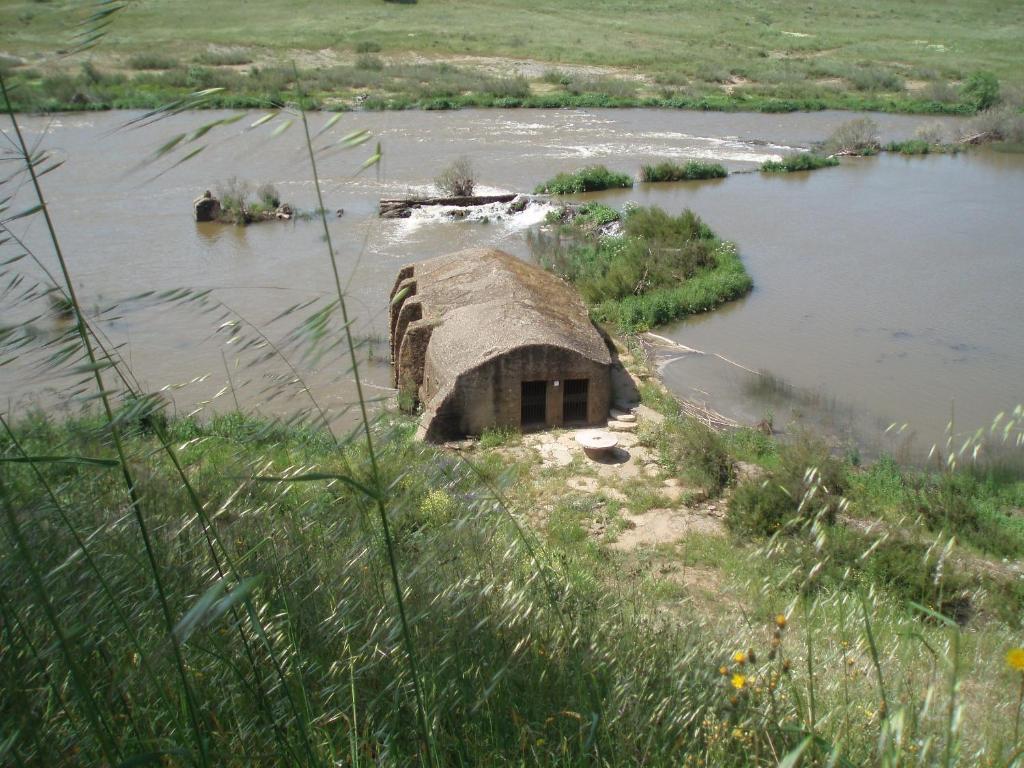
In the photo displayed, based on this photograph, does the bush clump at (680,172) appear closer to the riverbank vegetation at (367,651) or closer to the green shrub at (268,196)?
the green shrub at (268,196)

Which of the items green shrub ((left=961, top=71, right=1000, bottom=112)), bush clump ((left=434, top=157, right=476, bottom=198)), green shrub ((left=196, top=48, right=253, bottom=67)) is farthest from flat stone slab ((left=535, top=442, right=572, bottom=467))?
green shrub ((left=196, top=48, right=253, bottom=67))

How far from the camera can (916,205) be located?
2797cm

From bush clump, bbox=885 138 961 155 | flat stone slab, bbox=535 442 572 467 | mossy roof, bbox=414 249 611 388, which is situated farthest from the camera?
bush clump, bbox=885 138 961 155

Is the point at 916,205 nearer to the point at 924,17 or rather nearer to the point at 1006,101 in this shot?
the point at 1006,101

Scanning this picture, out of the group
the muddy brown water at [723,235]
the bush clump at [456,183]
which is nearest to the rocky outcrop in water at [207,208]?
the muddy brown water at [723,235]

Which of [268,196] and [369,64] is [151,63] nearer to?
[369,64]

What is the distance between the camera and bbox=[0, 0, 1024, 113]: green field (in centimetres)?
4881

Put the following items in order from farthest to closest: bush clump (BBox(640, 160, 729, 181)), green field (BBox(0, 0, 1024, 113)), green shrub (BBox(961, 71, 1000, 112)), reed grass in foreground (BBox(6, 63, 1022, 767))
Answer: green field (BBox(0, 0, 1024, 113))
green shrub (BBox(961, 71, 1000, 112))
bush clump (BBox(640, 160, 729, 181))
reed grass in foreground (BBox(6, 63, 1022, 767))

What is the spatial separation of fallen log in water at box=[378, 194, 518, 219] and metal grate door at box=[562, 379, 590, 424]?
1436 centimetres

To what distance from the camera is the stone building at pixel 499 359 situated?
12023 mm

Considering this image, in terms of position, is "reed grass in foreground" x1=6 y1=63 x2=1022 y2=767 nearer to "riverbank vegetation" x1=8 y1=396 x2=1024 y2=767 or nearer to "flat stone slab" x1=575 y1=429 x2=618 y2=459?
"riverbank vegetation" x1=8 y1=396 x2=1024 y2=767

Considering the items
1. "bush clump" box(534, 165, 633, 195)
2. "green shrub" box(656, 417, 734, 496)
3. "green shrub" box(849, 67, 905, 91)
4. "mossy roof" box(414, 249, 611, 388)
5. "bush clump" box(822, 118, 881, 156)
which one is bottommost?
"green shrub" box(849, 67, 905, 91)

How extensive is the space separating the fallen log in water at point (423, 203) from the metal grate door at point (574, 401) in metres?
14.4

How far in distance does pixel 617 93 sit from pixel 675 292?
34815 mm
